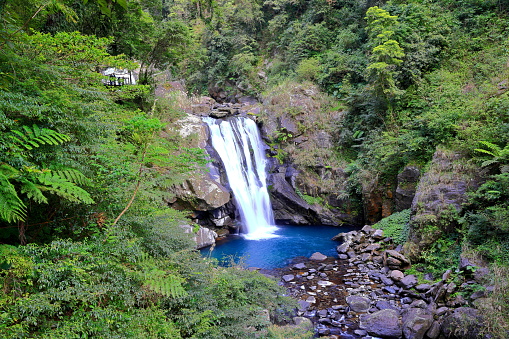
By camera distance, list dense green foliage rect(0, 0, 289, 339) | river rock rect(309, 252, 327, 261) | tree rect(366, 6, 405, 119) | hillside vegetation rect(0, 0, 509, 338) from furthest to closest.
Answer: tree rect(366, 6, 405, 119)
river rock rect(309, 252, 327, 261)
hillside vegetation rect(0, 0, 509, 338)
dense green foliage rect(0, 0, 289, 339)

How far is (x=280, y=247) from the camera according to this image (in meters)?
12.0

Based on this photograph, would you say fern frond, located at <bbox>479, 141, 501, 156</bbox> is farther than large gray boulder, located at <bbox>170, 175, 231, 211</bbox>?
No

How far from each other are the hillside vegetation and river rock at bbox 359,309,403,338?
175 centimetres

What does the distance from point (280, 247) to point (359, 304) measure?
5253mm

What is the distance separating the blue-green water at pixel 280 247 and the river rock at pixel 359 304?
10.7ft

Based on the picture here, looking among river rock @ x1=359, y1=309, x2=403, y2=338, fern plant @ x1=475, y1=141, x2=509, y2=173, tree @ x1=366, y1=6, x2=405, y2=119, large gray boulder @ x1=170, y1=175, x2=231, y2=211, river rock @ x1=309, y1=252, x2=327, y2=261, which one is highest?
tree @ x1=366, y1=6, x2=405, y2=119

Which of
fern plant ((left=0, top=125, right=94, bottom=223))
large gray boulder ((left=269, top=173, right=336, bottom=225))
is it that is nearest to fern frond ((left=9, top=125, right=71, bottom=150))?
fern plant ((left=0, top=125, right=94, bottom=223))

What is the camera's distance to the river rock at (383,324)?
5.84m

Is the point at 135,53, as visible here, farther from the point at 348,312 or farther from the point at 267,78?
the point at 267,78

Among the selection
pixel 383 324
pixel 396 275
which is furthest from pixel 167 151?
pixel 396 275

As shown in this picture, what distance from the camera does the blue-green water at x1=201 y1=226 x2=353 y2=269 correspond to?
414 inches

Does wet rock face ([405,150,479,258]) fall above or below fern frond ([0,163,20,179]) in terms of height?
below

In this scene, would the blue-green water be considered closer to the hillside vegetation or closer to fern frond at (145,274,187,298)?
the hillside vegetation

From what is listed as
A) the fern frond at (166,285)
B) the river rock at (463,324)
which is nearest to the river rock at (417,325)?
the river rock at (463,324)
